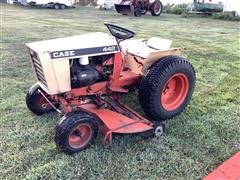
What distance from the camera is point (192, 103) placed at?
13.8 feet

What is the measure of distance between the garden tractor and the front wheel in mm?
12501

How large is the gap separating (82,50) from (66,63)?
206 millimetres

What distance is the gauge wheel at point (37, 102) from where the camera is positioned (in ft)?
11.8

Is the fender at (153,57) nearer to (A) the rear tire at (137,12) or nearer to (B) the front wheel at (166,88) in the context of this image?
(B) the front wheel at (166,88)

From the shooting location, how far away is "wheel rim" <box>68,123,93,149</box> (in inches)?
117

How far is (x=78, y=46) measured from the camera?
3.00 m

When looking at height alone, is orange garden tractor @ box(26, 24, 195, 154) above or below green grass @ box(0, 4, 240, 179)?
above

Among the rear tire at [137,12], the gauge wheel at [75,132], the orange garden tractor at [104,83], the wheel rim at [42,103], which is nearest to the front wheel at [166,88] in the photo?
the orange garden tractor at [104,83]

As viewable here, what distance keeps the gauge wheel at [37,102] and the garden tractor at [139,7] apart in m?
12.7

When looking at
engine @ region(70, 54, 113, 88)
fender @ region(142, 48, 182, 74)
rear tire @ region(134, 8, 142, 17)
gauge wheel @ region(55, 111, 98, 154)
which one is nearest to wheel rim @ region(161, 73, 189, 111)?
fender @ region(142, 48, 182, 74)

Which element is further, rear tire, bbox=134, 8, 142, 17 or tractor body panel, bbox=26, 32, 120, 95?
rear tire, bbox=134, 8, 142, 17

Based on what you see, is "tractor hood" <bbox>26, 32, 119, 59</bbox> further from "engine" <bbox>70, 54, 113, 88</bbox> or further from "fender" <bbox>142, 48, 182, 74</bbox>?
"fender" <bbox>142, 48, 182, 74</bbox>

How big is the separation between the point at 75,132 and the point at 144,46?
139cm

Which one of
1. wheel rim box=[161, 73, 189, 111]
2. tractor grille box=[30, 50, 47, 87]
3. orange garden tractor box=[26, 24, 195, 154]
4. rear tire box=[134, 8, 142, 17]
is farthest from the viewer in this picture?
rear tire box=[134, 8, 142, 17]
